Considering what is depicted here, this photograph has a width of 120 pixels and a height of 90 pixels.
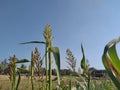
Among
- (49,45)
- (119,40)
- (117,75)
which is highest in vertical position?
(49,45)

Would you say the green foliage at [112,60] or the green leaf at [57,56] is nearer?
the green foliage at [112,60]

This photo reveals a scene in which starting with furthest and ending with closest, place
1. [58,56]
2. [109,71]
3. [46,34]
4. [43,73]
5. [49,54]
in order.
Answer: [43,73], [46,34], [49,54], [58,56], [109,71]

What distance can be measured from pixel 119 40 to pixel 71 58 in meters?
1.12

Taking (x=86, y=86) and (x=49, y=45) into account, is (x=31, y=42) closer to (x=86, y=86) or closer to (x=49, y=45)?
(x=49, y=45)

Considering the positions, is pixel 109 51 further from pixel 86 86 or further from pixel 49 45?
pixel 86 86

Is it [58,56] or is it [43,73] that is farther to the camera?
[43,73]

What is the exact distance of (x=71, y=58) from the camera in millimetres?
2279

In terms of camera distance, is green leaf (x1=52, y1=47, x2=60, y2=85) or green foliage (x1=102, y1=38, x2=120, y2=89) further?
green leaf (x1=52, y1=47, x2=60, y2=85)

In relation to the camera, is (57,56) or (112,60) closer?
(112,60)

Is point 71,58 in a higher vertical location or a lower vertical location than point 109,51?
higher

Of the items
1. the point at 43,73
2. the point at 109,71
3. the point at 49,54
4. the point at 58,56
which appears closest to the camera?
the point at 109,71

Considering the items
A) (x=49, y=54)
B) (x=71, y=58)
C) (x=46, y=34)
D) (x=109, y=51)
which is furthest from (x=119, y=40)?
(x=71, y=58)

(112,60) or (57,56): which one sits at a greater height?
(57,56)

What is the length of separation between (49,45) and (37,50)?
0.47m
